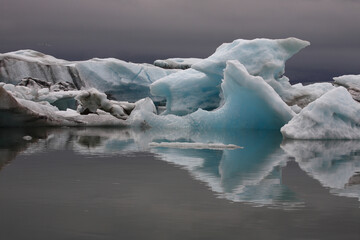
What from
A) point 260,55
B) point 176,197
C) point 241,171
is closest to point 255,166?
point 241,171

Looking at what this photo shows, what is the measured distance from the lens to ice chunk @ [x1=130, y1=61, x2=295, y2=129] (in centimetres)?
1256

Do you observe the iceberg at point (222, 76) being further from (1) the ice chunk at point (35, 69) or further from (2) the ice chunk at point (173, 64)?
(2) the ice chunk at point (173, 64)

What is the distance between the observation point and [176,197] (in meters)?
3.60

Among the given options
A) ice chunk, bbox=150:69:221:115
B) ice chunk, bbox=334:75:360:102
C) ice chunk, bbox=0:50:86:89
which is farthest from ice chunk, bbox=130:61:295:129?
ice chunk, bbox=0:50:86:89

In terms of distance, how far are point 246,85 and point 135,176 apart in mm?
8182

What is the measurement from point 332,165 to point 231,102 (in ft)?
25.1

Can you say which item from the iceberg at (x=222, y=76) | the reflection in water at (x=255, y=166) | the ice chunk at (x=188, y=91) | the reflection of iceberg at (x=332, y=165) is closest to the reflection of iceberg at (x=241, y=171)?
the reflection in water at (x=255, y=166)

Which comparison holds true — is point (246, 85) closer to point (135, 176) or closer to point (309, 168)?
point (309, 168)

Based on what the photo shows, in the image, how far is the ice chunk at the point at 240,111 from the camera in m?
12.6

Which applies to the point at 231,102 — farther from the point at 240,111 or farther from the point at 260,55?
the point at 260,55

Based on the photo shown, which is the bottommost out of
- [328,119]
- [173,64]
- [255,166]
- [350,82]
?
[255,166]

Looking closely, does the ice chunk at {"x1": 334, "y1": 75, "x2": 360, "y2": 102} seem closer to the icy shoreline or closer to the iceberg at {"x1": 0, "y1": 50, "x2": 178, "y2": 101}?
the icy shoreline

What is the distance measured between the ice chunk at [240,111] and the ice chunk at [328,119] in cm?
227

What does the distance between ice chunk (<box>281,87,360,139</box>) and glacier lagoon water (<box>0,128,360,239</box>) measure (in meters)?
3.78
